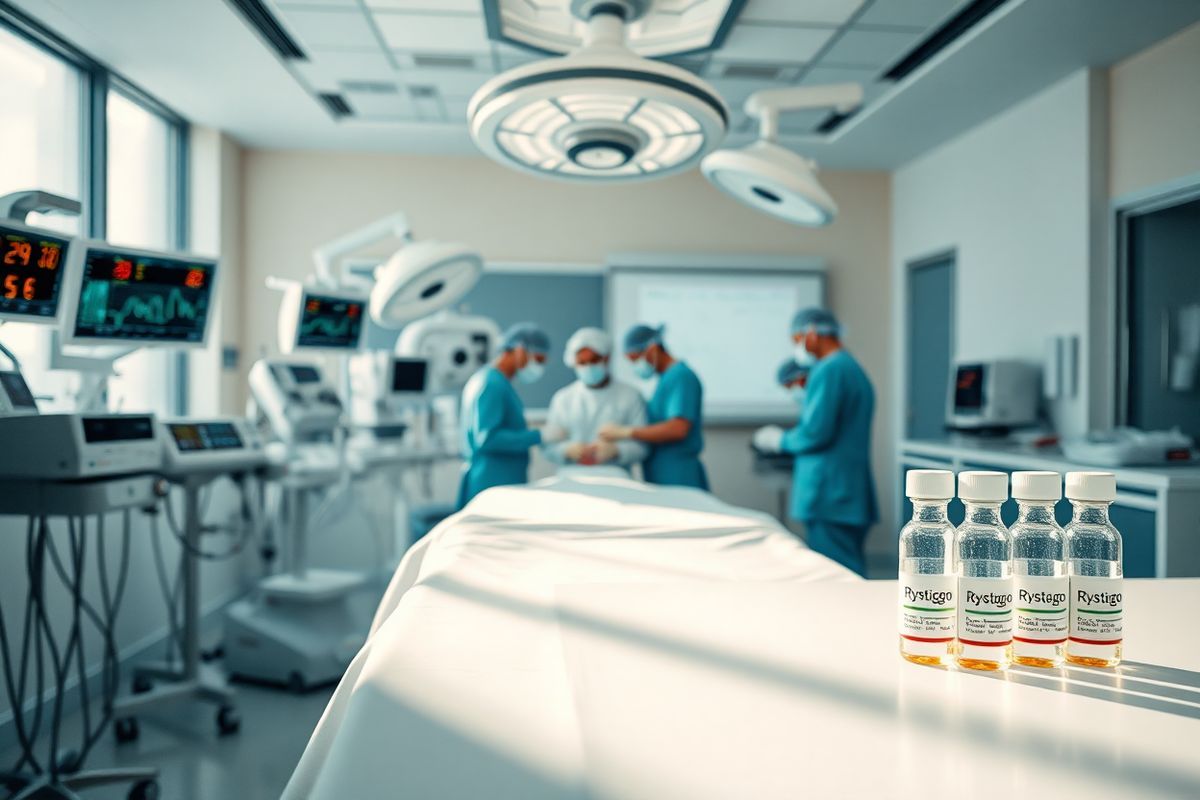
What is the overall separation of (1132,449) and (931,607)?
2511 millimetres

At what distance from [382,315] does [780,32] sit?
6.30 feet

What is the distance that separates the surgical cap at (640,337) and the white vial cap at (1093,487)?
9.39 ft

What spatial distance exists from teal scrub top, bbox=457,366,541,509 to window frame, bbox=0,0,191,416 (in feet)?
5.79

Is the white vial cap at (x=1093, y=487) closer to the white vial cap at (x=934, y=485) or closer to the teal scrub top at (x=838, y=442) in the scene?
the white vial cap at (x=934, y=485)

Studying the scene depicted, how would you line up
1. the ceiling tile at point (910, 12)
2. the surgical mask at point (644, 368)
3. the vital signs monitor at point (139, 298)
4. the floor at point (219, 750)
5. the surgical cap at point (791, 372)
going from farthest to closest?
the surgical cap at point (791, 372), the surgical mask at point (644, 368), the ceiling tile at point (910, 12), the floor at point (219, 750), the vital signs monitor at point (139, 298)

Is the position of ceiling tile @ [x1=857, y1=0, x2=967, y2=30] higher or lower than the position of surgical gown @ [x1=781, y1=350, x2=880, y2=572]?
higher

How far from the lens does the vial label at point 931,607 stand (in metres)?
0.90

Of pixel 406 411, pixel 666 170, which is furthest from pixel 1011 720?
pixel 406 411

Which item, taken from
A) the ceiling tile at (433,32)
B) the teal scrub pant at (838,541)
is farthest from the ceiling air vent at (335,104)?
the teal scrub pant at (838,541)

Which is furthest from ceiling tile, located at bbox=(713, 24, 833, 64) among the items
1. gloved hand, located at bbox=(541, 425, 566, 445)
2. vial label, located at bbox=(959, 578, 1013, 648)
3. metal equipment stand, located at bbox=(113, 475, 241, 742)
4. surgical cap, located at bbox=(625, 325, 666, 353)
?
vial label, located at bbox=(959, 578, 1013, 648)

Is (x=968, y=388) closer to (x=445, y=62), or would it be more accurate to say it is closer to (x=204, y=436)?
(x=445, y=62)

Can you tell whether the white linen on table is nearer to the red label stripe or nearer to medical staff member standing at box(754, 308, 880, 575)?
the red label stripe

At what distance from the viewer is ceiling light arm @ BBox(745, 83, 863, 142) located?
83.0 inches

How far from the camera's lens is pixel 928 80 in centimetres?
389
